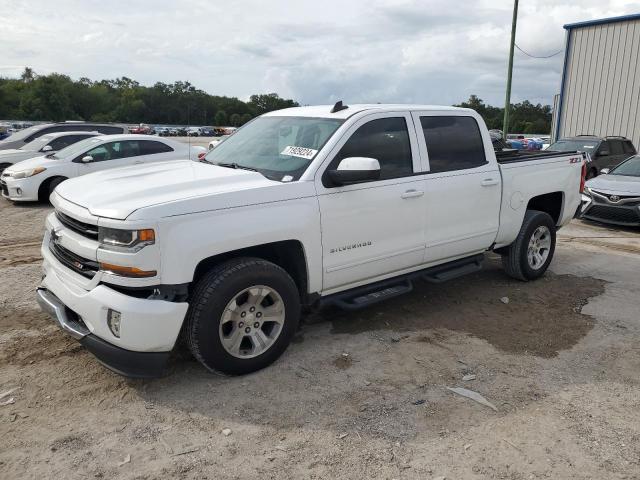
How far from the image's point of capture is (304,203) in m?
3.88

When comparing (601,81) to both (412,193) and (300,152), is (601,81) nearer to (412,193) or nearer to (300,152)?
(412,193)

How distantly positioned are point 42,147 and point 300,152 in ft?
36.1

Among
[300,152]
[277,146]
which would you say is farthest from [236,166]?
[300,152]

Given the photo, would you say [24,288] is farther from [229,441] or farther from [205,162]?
[229,441]

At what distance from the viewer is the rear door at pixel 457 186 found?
478 cm

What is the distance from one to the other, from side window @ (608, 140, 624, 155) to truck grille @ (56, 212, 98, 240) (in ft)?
50.2

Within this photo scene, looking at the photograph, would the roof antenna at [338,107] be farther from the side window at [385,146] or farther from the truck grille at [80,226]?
the truck grille at [80,226]

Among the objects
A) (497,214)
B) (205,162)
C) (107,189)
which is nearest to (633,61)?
(497,214)

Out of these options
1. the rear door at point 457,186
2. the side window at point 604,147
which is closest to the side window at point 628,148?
the side window at point 604,147

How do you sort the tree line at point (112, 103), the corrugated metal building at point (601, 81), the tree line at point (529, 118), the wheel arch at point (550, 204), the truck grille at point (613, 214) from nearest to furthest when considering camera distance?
the wheel arch at point (550, 204)
the truck grille at point (613, 214)
the corrugated metal building at point (601, 81)
the tree line at point (529, 118)
the tree line at point (112, 103)

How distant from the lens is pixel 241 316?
3.71 metres

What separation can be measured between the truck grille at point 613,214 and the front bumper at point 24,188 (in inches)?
422

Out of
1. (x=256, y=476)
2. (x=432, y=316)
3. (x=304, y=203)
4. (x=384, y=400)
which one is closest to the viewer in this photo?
(x=256, y=476)

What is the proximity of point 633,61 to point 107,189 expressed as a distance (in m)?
20.6
